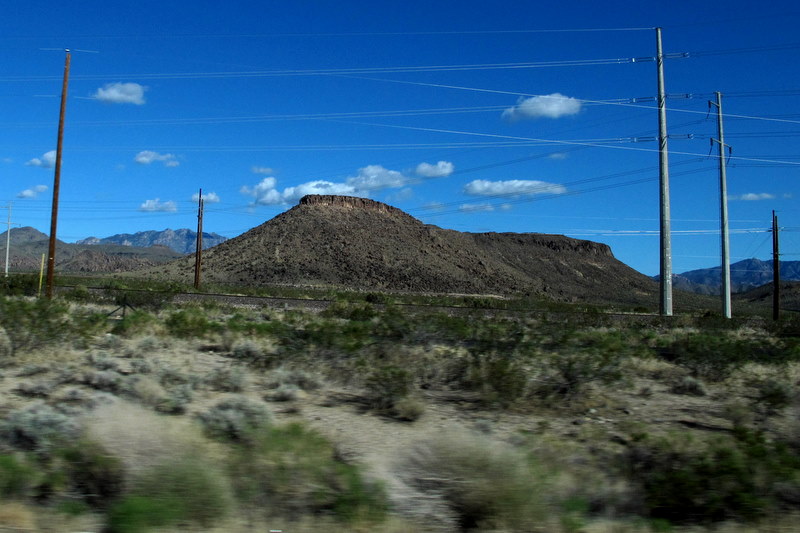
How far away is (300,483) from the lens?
7.42 m

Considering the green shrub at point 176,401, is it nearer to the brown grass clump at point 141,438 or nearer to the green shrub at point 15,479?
the brown grass clump at point 141,438

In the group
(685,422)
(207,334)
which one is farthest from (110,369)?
(685,422)

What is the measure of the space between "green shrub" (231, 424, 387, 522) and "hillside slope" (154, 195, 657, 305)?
9224 cm

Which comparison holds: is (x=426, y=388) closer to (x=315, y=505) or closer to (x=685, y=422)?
(x=685, y=422)

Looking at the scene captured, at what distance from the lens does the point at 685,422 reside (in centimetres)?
1223

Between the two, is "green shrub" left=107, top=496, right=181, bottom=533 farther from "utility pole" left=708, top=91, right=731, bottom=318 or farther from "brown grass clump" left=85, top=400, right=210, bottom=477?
"utility pole" left=708, top=91, right=731, bottom=318

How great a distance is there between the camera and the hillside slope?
10681 centimetres

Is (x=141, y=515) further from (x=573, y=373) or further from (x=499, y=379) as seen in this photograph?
(x=573, y=373)

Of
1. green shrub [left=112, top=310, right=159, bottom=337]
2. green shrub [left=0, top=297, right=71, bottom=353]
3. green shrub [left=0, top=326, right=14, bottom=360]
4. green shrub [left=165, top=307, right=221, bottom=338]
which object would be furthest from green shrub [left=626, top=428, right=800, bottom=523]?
green shrub [left=112, top=310, right=159, bottom=337]

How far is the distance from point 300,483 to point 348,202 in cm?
12974

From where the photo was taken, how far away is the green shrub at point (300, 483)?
22.7ft

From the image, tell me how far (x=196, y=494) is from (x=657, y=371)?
533 inches

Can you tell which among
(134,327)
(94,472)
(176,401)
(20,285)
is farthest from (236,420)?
(20,285)

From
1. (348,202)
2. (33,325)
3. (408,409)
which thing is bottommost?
(408,409)
